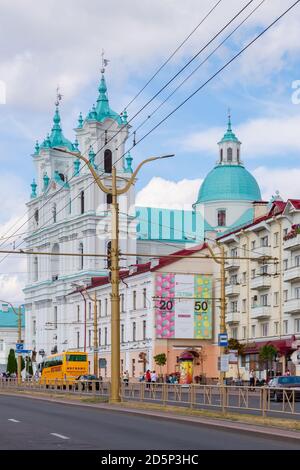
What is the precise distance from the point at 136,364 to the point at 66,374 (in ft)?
65.9

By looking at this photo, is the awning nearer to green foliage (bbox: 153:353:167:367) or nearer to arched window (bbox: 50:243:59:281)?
green foliage (bbox: 153:353:167:367)

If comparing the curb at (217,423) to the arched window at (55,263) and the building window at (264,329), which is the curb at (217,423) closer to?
the building window at (264,329)

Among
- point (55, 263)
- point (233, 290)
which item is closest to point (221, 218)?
point (55, 263)

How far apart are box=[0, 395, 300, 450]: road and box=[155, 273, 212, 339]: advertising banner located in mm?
63663

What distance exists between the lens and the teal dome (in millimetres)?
121438

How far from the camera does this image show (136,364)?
9469cm

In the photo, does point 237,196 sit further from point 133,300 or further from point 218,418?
point 218,418

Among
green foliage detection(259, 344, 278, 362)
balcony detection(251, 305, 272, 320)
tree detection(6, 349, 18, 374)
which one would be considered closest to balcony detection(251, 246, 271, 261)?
balcony detection(251, 305, 272, 320)

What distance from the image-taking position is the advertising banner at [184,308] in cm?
9050

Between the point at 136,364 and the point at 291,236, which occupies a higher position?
the point at 291,236

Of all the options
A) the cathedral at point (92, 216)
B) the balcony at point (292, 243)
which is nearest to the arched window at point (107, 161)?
the cathedral at point (92, 216)

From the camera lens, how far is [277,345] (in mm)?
72625
